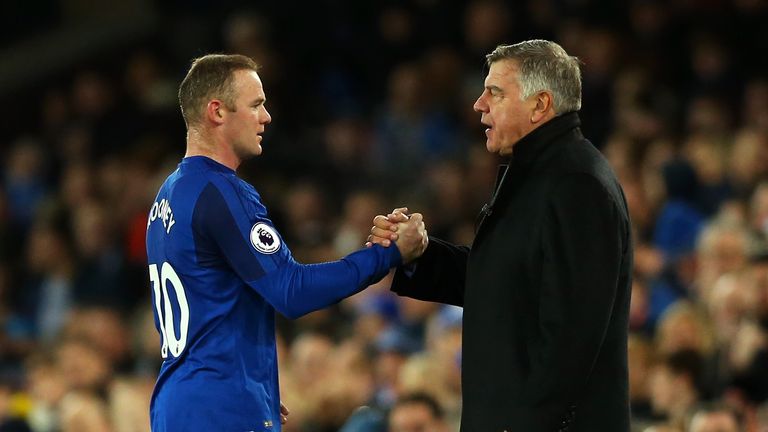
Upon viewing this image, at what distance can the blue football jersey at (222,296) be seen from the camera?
15.1 ft

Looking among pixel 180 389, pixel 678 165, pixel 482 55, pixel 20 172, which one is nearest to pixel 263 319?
pixel 180 389

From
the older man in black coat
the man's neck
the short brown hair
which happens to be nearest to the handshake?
the older man in black coat

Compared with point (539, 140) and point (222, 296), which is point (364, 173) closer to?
point (222, 296)

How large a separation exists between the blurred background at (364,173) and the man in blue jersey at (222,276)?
7.44ft

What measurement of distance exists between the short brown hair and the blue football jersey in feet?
0.61

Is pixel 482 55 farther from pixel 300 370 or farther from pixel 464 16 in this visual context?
pixel 300 370

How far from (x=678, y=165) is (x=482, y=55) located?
114 inches

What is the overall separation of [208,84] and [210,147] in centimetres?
21

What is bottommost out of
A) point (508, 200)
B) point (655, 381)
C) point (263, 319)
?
point (655, 381)

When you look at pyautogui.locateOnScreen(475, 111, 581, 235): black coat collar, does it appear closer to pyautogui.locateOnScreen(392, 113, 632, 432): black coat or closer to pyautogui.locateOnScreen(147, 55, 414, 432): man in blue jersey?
pyautogui.locateOnScreen(392, 113, 632, 432): black coat

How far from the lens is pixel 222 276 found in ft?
15.4

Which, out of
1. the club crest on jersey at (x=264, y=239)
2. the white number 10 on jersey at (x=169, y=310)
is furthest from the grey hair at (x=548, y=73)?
the white number 10 on jersey at (x=169, y=310)

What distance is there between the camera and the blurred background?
7.91 metres

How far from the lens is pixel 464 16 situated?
11961mm
